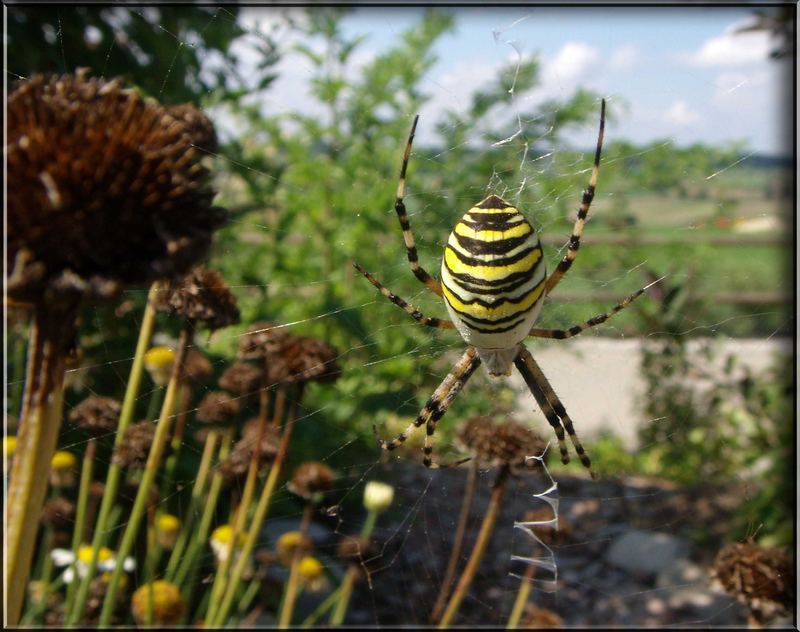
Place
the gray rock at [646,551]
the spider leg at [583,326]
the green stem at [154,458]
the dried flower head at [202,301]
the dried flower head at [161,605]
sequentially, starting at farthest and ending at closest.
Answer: the gray rock at [646,551], the spider leg at [583,326], the dried flower head at [161,605], the dried flower head at [202,301], the green stem at [154,458]

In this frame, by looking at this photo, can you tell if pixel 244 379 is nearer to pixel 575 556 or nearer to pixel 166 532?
pixel 166 532

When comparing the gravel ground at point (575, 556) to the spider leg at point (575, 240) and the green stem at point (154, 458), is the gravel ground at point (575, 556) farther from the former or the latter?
the green stem at point (154, 458)

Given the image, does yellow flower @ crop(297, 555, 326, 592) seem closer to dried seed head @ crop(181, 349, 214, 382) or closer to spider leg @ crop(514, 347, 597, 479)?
dried seed head @ crop(181, 349, 214, 382)

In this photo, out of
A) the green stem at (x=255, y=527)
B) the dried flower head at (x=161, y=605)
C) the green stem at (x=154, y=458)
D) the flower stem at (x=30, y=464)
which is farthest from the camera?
the dried flower head at (x=161, y=605)

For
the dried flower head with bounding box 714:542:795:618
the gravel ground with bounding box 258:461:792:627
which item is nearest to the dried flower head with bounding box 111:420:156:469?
the dried flower head with bounding box 714:542:795:618

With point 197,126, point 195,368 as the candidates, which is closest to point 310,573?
point 195,368

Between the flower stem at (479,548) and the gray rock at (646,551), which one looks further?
the gray rock at (646,551)

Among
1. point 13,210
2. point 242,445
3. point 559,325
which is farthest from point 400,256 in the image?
point 13,210

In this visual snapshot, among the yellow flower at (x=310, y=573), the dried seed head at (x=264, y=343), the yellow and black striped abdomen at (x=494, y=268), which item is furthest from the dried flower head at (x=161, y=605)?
the yellow and black striped abdomen at (x=494, y=268)
